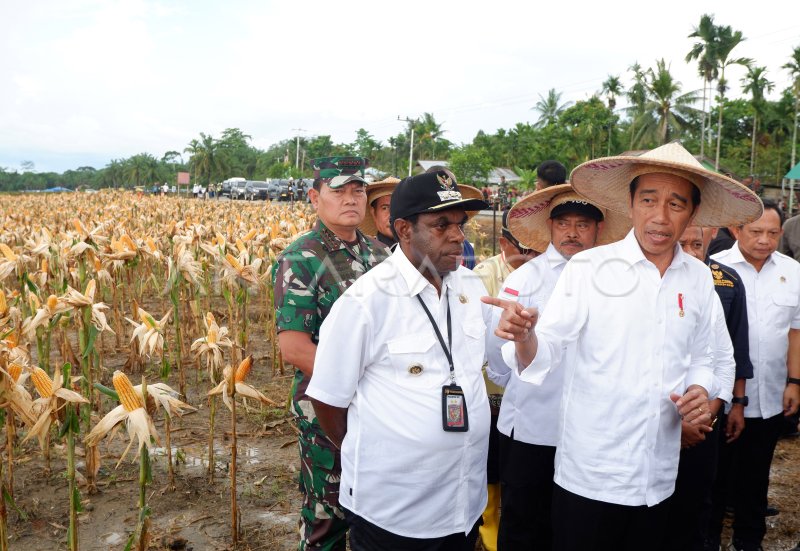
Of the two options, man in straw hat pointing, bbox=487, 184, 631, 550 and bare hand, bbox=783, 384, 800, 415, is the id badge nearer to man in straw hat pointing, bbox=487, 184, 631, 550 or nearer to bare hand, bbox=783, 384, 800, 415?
man in straw hat pointing, bbox=487, 184, 631, 550

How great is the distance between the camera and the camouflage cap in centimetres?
299

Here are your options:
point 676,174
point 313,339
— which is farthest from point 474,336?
point 676,174

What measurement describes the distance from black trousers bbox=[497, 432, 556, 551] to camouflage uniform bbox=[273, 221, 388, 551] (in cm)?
79

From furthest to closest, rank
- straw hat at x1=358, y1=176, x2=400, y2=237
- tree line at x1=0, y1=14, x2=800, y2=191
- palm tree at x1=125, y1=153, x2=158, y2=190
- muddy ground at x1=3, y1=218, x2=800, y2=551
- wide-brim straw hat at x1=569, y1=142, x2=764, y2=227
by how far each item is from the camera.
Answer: palm tree at x1=125, y1=153, x2=158, y2=190
tree line at x1=0, y1=14, x2=800, y2=191
straw hat at x1=358, y1=176, x2=400, y2=237
muddy ground at x1=3, y1=218, x2=800, y2=551
wide-brim straw hat at x1=569, y1=142, x2=764, y2=227

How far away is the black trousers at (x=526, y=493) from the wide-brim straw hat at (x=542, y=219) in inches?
45.0

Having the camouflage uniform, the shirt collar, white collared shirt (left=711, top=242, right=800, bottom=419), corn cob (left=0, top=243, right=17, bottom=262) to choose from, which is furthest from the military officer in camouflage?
corn cob (left=0, top=243, right=17, bottom=262)

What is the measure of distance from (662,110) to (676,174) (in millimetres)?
48633

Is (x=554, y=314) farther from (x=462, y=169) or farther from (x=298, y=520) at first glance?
(x=462, y=169)

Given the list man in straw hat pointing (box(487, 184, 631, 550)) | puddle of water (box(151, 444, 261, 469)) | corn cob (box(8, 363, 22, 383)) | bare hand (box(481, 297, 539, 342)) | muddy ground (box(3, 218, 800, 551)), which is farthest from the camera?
puddle of water (box(151, 444, 261, 469))

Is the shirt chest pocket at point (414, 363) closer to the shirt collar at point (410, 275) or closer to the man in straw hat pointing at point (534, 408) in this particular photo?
the shirt collar at point (410, 275)

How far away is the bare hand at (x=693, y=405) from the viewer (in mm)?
2137

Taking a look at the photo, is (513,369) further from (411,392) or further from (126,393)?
(126,393)

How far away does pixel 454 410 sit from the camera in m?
1.96

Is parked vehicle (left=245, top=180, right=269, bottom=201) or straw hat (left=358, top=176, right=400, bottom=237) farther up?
parked vehicle (left=245, top=180, right=269, bottom=201)
